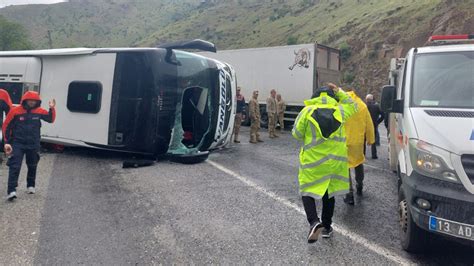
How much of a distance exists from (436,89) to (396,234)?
1.66 m

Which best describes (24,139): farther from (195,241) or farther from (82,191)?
(195,241)

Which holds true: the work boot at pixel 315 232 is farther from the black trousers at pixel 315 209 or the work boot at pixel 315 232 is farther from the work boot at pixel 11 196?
the work boot at pixel 11 196

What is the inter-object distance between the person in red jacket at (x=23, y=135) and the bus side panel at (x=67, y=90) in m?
2.71

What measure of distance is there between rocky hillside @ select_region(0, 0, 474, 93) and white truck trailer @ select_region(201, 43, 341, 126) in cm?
1491

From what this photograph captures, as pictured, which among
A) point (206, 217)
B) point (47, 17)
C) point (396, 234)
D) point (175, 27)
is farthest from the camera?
point (47, 17)

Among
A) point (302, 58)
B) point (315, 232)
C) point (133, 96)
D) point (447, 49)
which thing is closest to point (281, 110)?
point (302, 58)

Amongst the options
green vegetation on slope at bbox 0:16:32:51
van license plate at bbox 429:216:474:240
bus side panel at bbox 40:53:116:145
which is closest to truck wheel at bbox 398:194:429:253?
van license plate at bbox 429:216:474:240

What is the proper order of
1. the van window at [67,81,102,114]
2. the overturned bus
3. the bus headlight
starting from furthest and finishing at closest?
the van window at [67,81,102,114], the overturned bus, the bus headlight

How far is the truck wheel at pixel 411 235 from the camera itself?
4.02 meters

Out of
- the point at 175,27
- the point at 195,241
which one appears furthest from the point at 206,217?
the point at 175,27

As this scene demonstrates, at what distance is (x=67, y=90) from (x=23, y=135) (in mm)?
3601

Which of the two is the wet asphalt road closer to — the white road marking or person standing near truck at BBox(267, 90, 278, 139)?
the white road marking

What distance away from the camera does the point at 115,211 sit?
18.3 ft

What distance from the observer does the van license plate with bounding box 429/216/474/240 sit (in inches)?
134
